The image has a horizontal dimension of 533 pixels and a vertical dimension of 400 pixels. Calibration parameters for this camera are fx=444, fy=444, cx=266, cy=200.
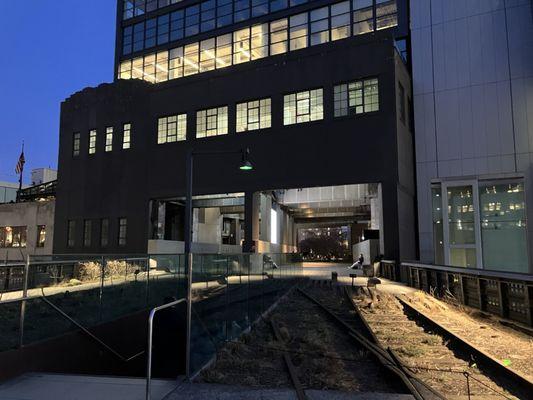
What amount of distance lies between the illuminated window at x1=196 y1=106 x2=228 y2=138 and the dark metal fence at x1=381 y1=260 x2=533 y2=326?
61.8 feet

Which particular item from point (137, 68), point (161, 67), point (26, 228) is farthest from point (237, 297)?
point (26, 228)

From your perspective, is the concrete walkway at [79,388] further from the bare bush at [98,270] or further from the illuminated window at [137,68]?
the illuminated window at [137,68]

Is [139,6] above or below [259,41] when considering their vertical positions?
Answer: above

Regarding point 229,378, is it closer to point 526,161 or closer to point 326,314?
point 326,314

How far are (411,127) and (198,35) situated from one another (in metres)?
20.9

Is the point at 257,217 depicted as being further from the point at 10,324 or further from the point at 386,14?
the point at 10,324

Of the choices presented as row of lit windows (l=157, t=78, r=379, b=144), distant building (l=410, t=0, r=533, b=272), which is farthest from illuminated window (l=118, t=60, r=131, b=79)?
distant building (l=410, t=0, r=533, b=272)

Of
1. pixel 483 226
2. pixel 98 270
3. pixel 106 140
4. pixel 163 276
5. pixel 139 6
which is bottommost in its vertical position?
pixel 163 276

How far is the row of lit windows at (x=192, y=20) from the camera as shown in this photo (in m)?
37.8

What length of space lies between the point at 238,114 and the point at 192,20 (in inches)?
522

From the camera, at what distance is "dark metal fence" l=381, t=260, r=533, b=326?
11.6 metres

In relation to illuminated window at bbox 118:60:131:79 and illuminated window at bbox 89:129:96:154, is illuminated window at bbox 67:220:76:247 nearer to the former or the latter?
illuminated window at bbox 89:129:96:154

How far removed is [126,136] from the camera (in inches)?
1543

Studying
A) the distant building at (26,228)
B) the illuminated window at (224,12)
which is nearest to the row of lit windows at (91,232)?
the distant building at (26,228)
